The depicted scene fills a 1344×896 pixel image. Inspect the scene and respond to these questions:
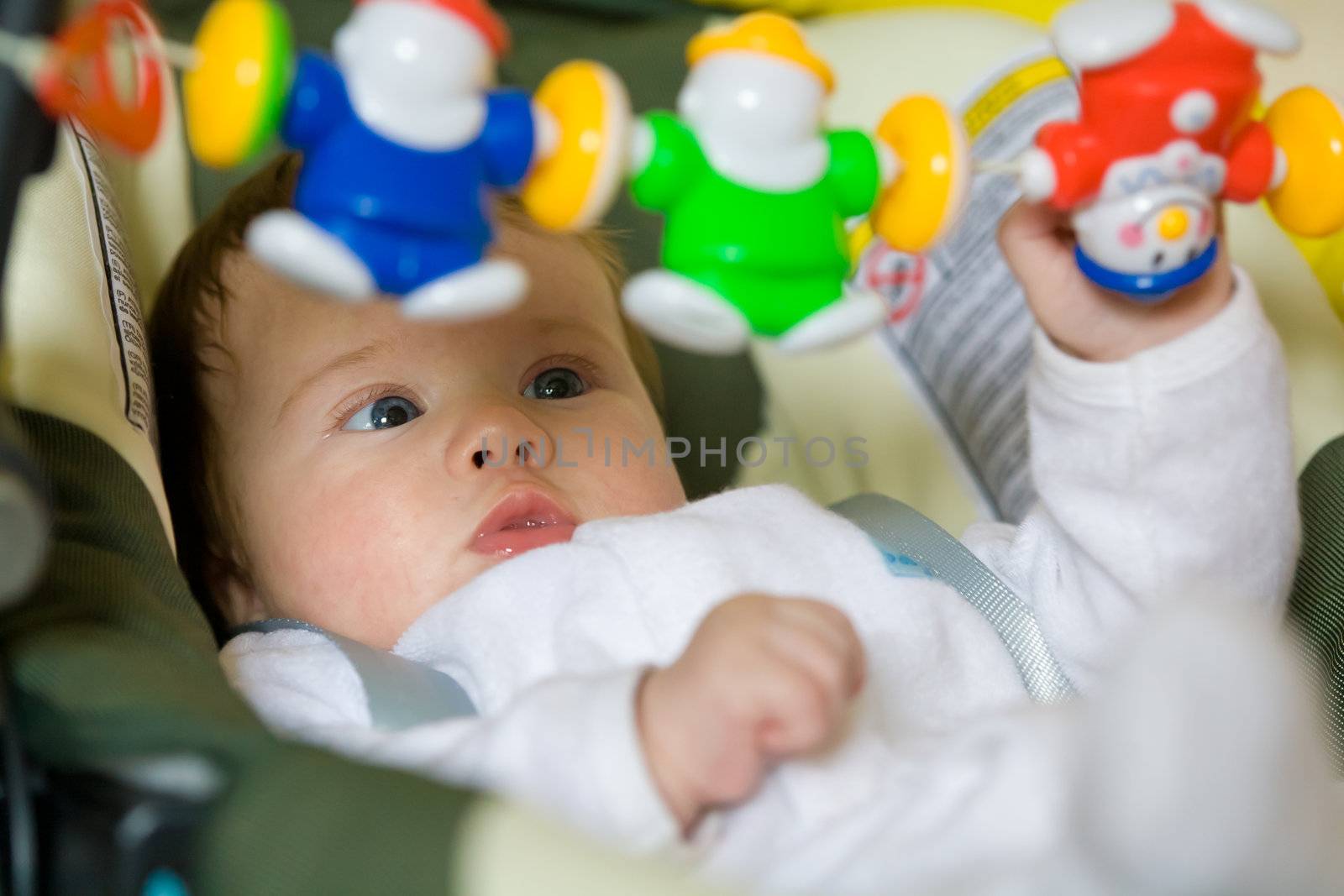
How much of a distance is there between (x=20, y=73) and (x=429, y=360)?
42 cm

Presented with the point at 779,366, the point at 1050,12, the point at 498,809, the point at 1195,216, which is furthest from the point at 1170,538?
the point at 1050,12

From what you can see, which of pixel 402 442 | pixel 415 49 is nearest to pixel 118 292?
pixel 402 442

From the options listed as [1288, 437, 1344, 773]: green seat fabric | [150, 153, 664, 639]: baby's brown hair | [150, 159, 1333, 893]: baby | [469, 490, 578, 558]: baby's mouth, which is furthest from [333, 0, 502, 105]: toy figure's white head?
[1288, 437, 1344, 773]: green seat fabric

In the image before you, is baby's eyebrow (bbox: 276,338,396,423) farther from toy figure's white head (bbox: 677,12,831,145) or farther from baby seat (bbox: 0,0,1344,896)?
toy figure's white head (bbox: 677,12,831,145)

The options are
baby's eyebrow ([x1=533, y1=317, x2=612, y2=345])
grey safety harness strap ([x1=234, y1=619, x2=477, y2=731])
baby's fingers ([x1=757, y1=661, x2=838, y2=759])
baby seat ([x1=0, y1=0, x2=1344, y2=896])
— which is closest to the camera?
baby seat ([x1=0, y1=0, x2=1344, y2=896])

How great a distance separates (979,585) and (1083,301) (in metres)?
0.20

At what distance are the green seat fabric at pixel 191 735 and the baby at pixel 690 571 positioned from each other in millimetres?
109

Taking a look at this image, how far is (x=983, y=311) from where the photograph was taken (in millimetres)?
1187

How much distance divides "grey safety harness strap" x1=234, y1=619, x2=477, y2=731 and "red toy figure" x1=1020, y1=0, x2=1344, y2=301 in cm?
42

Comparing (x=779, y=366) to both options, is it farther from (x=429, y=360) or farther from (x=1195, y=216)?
(x=1195, y=216)

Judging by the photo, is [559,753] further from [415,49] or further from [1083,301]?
[1083,301]

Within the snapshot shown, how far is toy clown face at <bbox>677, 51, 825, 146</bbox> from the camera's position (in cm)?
60

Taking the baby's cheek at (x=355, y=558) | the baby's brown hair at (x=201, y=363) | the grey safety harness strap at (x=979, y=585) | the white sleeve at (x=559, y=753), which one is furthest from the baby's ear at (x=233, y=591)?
the grey safety harness strap at (x=979, y=585)

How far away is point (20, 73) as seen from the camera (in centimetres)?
53
